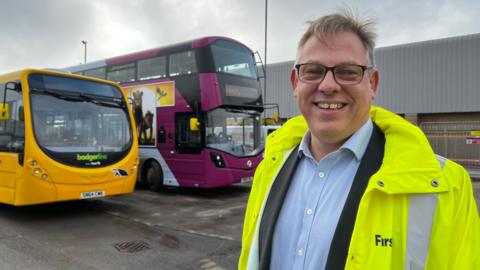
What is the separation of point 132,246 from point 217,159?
14.4ft

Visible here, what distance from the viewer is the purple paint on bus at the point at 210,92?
9.51m

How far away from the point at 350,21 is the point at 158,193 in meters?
9.51

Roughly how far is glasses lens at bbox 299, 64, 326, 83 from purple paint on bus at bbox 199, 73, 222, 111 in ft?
25.9

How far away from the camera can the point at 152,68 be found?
10789 millimetres

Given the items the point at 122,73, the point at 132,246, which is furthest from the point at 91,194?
the point at 122,73

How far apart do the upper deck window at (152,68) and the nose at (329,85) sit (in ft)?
30.4

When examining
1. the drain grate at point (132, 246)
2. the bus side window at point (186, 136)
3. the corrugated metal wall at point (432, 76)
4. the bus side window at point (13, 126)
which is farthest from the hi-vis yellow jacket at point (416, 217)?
the corrugated metal wall at point (432, 76)

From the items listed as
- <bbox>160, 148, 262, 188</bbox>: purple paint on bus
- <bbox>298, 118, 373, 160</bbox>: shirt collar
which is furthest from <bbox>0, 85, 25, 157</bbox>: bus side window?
<bbox>298, 118, 373, 160</bbox>: shirt collar

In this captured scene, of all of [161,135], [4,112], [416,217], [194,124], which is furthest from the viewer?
[161,135]

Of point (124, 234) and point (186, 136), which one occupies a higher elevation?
point (186, 136)

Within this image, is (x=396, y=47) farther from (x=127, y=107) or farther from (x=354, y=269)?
(x=354, y=269)

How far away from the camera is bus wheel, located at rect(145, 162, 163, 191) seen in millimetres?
10672

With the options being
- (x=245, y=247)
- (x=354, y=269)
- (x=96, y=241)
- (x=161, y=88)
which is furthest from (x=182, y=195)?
(x=354, y=269)

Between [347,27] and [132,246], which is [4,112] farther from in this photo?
[347,27]
